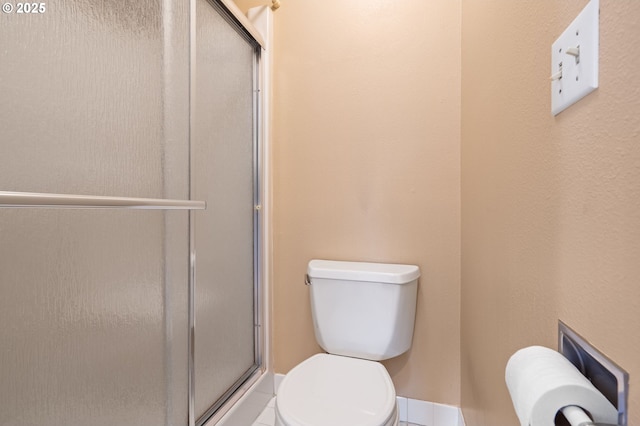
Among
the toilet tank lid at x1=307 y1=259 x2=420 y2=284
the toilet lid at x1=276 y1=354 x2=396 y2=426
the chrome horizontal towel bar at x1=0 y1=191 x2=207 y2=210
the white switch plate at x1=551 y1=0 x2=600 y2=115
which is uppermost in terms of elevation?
the white switch plate at x1=551 y1=0 x2=600 y2=115

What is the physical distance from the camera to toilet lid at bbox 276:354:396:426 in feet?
2.61

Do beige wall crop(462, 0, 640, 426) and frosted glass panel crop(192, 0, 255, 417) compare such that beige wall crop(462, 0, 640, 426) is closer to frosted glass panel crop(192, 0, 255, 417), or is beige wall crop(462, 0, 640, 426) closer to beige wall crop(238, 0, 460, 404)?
beige wall crop(238, 0, 460, 404)

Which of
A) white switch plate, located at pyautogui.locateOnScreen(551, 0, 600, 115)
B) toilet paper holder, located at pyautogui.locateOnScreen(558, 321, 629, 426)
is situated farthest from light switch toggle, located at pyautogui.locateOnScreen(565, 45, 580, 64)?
toilet paper holder, located at pyautogui.locateOnScreen(558, 321, 629, 426)

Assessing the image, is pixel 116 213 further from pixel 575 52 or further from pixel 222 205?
pixel 575 52

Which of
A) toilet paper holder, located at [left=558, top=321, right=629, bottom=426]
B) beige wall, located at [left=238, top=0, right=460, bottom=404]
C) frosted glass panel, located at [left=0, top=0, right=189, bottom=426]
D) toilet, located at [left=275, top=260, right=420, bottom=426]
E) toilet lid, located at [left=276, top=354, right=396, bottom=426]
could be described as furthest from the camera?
beige wall, located at [left=238, top=0, right=460, bottom=404]

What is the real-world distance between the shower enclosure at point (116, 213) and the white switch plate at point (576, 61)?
0.87 metres

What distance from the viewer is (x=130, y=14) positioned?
0.84m

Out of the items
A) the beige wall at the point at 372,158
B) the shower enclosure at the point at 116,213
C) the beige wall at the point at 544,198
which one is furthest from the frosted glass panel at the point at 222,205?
the beige wall at the point at 544,198

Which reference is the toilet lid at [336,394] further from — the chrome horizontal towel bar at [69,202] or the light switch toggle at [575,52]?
the light switch toggle at [575,52]

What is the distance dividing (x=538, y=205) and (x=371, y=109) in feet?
3.12

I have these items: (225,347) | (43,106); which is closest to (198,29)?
(43,106)

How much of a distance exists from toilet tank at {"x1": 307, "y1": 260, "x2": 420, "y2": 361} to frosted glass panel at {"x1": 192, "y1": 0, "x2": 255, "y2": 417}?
1.15 feet

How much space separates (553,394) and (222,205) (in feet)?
3.68

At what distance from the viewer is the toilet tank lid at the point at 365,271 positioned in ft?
3.77
